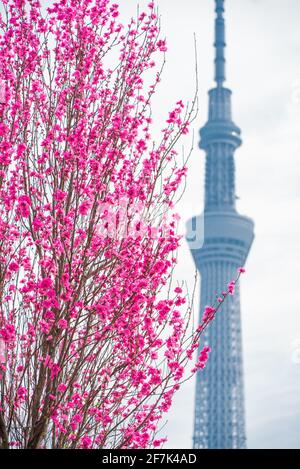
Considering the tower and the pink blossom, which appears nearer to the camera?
the pink blossom

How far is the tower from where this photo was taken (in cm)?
11250

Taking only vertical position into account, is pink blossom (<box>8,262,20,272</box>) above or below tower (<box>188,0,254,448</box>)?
below

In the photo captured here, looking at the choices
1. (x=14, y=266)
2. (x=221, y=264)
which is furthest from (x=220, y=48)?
(x=14, y=266)

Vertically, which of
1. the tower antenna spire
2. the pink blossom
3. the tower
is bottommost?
the pink blossom

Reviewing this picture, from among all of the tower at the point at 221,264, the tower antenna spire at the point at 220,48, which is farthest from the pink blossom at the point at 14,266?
the tower antenna spire at the point at 220,48

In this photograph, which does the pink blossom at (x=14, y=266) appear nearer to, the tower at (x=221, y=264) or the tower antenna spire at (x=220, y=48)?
the tower at (x=221, y=264)

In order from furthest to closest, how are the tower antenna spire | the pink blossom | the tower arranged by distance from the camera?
1. the tower antenna spire
2. the tower
3. the pink blossom

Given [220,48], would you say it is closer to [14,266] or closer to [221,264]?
[221,264]

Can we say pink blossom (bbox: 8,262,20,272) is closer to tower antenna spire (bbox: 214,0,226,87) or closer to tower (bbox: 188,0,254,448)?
tower (bbox: 188,0,254,448)

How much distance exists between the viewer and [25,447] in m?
8.55

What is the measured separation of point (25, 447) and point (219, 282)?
11740cm

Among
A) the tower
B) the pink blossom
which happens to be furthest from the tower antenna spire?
the pink blossom
